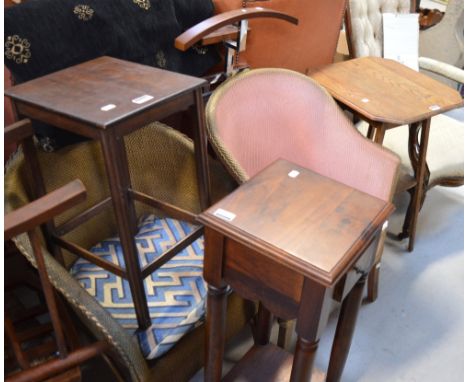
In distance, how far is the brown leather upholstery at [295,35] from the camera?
1600mm

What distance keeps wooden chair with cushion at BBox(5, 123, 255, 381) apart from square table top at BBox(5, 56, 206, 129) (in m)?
0.22

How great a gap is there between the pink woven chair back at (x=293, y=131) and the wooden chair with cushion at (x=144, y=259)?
0.15 m

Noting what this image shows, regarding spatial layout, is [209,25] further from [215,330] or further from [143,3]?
[215,330]

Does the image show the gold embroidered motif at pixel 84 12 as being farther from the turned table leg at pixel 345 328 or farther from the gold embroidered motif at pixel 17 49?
the turned table leg at pixel 345 328

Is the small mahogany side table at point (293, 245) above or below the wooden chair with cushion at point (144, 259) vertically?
above

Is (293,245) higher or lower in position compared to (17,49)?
lower

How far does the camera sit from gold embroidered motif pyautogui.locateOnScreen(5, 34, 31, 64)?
1.01 m

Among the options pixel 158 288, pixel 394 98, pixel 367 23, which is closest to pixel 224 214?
pixel 158 288

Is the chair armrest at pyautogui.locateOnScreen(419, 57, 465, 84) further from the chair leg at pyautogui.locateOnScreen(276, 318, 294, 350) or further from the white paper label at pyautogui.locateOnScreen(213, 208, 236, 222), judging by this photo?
the white paper label at pyautogui.locateOnScreen(213, 208, 236, 222)

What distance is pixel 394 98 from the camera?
4.91ft

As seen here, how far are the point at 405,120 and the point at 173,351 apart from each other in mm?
967

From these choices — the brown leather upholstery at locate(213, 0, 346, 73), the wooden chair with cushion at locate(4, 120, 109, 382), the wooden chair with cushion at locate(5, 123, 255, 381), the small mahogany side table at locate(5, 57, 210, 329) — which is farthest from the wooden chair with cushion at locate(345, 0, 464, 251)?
the wooden chair with cushion at locate(4, 120, 109, 382)

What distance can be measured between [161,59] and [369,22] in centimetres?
117

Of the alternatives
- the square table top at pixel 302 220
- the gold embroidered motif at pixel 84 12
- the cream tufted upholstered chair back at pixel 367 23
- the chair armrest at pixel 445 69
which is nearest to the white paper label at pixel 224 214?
the square table top at pixel 302 220
